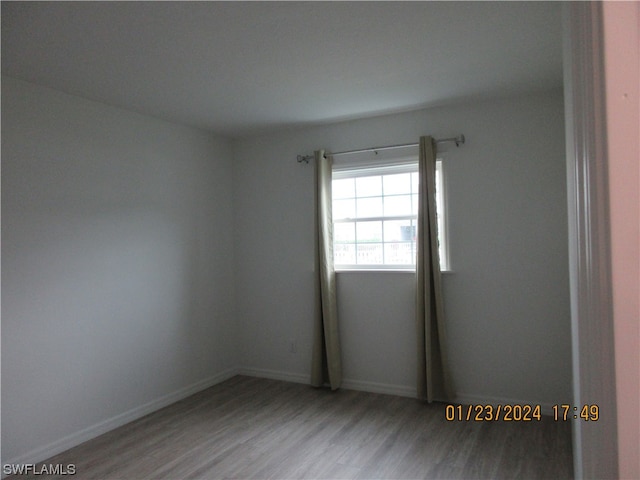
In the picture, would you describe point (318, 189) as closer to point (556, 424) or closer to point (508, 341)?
point (508, 341)

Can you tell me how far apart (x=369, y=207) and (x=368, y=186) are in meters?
0.21

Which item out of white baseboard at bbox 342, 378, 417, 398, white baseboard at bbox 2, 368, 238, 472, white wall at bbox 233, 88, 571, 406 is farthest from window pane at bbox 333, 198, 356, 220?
white baseboard at bbox 2, 368, 238, 472

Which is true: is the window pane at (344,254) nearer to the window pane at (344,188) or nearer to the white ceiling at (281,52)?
the window pane at (344,188)

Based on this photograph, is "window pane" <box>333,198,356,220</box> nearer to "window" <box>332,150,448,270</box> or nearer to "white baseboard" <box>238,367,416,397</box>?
"window" <box>332,150,448,270</box>

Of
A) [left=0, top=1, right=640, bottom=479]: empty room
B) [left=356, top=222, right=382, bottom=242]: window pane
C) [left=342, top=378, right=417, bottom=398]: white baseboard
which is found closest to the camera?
[left=0, top=1, right=640, bottom=479]: empty room

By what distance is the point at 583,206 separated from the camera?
79 centimetres

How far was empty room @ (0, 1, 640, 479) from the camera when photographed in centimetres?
246

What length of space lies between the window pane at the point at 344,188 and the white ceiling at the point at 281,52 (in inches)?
32.0

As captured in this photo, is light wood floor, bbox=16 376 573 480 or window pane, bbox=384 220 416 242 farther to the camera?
window pane, bbox=384 220 416 242

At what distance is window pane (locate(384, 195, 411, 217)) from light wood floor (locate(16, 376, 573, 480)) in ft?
5.53

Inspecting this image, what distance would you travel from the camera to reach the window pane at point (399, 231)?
3.84m

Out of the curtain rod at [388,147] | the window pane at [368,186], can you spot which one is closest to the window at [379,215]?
the window pane at [368,186]

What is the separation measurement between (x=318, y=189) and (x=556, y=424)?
2727 mm

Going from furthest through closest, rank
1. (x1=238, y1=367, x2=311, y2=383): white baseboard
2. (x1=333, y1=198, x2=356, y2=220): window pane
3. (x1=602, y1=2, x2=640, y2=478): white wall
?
(x1=238, y1=367, x2=311, y2=383): white baseboard → (x1=333, y1=198, x2=356, y2=220): window pane → (x1=602, y1=2, x2=640, y2=478): white wall
